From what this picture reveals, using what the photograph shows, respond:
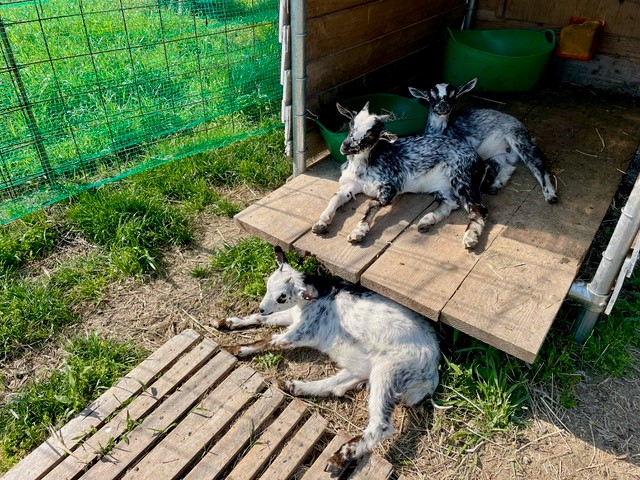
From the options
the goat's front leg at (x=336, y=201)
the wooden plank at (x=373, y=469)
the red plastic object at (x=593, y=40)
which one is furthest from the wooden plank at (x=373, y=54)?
the wooden plank at (x=373, y=469)

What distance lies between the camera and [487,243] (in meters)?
3.24

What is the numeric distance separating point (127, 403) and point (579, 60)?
199 inches

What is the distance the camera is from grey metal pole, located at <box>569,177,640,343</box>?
2562mm

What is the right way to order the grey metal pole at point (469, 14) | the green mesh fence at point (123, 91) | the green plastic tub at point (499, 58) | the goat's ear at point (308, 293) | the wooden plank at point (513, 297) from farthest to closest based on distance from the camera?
the grey metal pole at point (469, 14)
the green plastic tub at point (499, 58)
the green mesh fence at point (123, 91)
the goat's ear at point (308, 293)
the wooden plank at point (513, 297)

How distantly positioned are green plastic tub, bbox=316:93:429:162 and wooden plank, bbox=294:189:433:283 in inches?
21.6

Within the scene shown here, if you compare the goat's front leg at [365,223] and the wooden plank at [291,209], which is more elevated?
the goat's front leg at [365,223]

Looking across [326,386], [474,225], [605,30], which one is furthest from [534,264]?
[605,30]

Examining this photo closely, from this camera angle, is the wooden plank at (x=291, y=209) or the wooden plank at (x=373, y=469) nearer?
the wooden plank at (x=373, y=469)

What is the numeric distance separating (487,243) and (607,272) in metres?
0.68

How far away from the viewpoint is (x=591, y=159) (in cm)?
409

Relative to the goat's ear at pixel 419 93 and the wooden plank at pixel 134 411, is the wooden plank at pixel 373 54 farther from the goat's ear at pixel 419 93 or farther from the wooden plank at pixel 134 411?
the wooden plank at pixel 134 411

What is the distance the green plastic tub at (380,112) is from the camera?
13.1ft

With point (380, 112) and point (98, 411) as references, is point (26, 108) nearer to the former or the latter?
point (98, 411)

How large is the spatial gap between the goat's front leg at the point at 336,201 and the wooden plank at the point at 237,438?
3.35 ft
